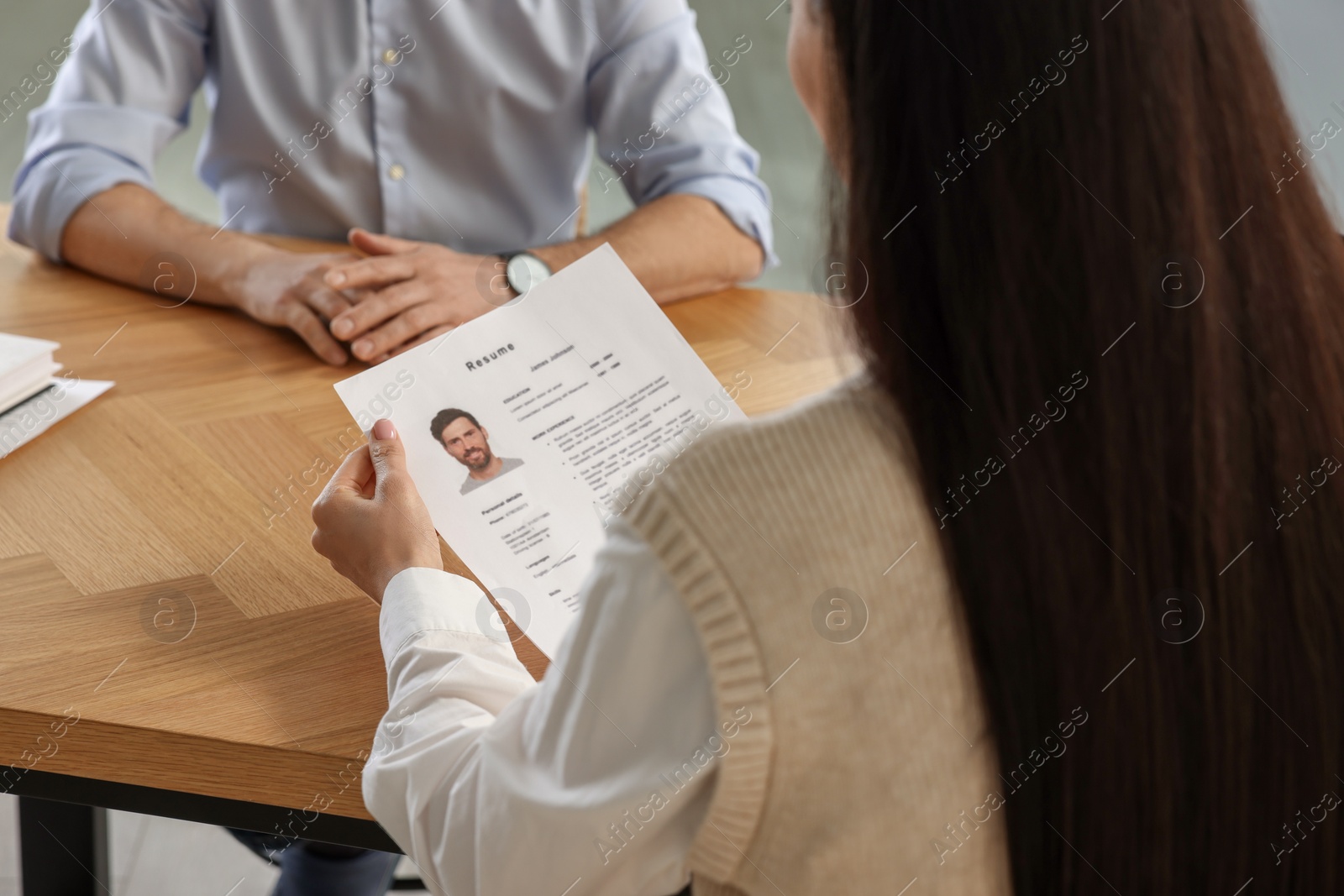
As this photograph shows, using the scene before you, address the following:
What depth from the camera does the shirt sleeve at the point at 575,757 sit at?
19.4 inches

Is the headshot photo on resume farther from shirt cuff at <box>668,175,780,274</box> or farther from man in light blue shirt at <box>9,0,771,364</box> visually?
shirt cuff at <box>668,175,780,274</box>

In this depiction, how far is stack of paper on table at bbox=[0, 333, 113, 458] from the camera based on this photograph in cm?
90

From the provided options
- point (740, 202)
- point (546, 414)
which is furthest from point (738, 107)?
point (546, 414)

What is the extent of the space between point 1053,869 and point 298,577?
51 cm

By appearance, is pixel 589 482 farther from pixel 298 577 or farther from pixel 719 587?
pixel 719 587

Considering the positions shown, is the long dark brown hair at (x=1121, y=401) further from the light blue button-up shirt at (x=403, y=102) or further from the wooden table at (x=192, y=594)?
the light blue button-up shirt at (x=403, y=102)

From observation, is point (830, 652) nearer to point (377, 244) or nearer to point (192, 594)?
point (192, 594)

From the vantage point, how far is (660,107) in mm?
1373

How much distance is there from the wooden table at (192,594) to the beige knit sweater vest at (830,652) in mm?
131

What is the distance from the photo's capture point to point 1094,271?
474mm

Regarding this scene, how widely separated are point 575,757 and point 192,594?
356 millimetres

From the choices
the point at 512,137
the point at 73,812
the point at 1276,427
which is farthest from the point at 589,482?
the point at 512,137

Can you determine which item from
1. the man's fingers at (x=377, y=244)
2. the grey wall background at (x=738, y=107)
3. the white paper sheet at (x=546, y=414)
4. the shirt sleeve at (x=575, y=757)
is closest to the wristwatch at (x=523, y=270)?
the man's fingers at (x=377, y=244)

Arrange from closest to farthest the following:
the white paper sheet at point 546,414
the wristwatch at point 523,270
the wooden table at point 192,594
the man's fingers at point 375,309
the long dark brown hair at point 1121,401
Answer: the long dark brown hair at point 1121,401 < the wooden table at point 192,594 < the white paper sheet at point 546,414 < the man's fingers at point 375,309 < the wristwatch at point 523,270
